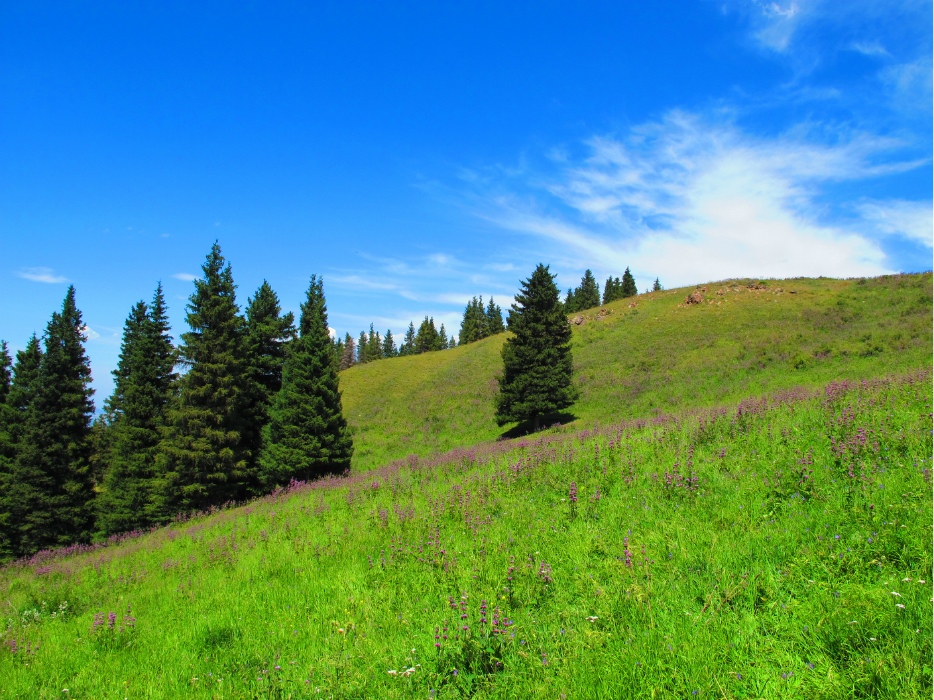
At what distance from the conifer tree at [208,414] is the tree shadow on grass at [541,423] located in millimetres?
15897

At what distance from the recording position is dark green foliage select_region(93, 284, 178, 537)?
980 inches

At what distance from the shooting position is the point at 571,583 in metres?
4.72

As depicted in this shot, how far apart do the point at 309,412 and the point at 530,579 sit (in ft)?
68.1

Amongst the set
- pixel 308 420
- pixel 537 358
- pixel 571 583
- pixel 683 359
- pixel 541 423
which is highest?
pixel 537 358

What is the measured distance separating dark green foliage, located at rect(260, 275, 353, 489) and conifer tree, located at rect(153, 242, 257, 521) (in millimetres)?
1870

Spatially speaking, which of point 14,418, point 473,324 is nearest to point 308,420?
point 14,418

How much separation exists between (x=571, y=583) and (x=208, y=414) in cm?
2347

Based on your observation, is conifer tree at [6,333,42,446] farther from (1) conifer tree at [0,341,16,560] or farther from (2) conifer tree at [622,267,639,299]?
(2) conifer tree at [622,267,639,299]

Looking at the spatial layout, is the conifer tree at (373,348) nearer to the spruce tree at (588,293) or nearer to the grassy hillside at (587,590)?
the spruce tree at (588,293)

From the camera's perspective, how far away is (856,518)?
15.1ft

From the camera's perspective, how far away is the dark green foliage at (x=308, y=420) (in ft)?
75.5

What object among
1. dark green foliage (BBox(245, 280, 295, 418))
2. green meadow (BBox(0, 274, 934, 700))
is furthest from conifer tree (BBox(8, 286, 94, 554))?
green meadow (BBox(0, 274, 934, 700))

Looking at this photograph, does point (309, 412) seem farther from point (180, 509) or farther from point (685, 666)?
point (685, 666)

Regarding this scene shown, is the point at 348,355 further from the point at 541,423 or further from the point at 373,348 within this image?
the point at 541,423
